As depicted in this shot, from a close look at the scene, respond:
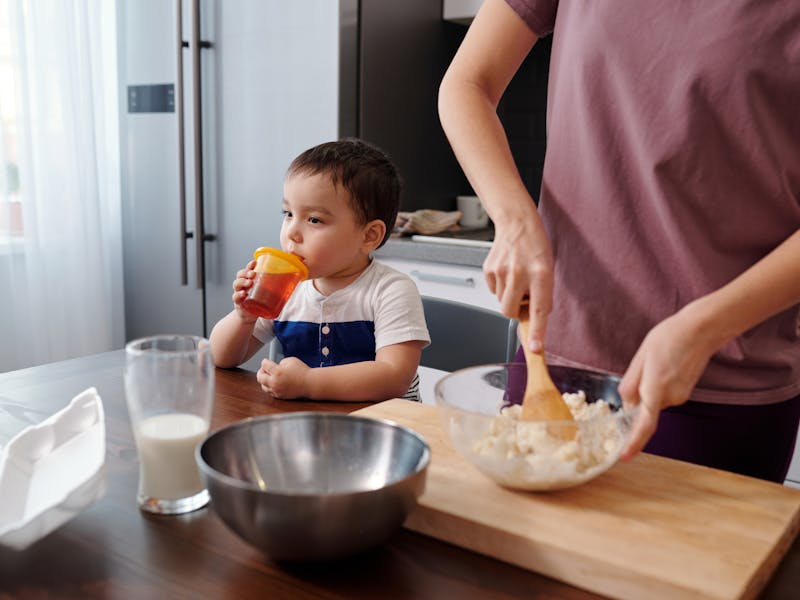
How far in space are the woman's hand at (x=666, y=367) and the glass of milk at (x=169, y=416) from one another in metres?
0.40

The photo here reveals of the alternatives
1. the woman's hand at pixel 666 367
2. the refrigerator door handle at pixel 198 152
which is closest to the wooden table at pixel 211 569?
the woman's hand at pixel 666 367

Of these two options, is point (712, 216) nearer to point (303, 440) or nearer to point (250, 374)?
point (303, 440)

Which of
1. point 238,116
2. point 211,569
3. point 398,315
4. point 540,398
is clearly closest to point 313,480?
point 211,569

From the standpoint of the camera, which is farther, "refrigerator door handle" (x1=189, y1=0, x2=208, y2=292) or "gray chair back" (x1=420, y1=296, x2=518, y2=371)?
"refrigerator door handle" (x1=189, y1=0, x2=208, y2=292)

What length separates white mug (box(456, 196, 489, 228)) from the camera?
2.98 meters

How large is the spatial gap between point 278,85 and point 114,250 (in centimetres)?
102

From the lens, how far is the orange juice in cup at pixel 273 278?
1.12 meters

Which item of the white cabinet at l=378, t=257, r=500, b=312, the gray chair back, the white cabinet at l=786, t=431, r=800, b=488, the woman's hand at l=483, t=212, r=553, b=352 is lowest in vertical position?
the white cabinet at l=786, t=431, r=800, b=488

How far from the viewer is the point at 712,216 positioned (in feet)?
3.24


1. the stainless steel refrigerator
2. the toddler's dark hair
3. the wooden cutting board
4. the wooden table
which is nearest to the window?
the stainless steel refrigerator

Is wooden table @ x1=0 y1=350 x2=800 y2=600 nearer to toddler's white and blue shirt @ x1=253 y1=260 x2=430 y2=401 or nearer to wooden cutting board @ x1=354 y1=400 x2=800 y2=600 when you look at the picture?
wooden cutting board @ x1=354 y1=400 x2=800 y2=600

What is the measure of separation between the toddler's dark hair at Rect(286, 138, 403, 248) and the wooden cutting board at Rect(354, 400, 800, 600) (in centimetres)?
66

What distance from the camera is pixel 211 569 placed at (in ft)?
2.17

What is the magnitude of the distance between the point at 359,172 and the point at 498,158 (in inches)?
17.4
